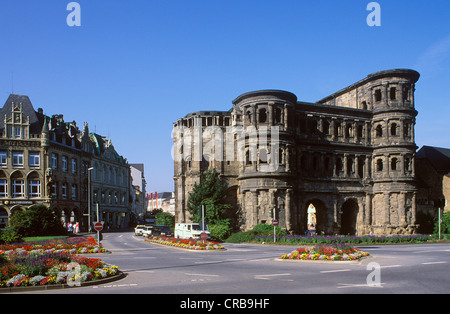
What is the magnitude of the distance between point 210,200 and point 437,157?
129ft

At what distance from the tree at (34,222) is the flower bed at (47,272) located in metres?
28.6

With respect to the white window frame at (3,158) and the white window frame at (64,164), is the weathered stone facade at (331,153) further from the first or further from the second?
the white window frame at (3,158)

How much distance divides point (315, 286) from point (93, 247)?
19855 millimetres

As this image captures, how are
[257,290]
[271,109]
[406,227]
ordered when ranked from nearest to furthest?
[257,290], [271,109], [406,227]

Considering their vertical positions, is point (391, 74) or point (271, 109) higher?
point (391, 74)

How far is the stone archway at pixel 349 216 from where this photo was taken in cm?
5453

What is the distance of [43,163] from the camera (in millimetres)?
56062

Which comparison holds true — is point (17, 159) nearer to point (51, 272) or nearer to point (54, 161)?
point (54, 161)

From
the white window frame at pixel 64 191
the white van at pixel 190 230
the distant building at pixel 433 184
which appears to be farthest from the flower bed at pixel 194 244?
the distant building at pixel 433 184

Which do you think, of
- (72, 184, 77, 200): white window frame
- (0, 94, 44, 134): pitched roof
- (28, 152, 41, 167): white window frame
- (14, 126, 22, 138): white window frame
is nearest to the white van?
(28, 152, 41, 167): white window frame

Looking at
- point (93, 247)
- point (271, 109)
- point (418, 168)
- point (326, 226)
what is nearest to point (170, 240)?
point (93, 247)

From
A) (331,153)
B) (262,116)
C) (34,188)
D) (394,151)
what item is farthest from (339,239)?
(34,188)

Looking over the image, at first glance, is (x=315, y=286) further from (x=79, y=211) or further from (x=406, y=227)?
(x=79, y=211)

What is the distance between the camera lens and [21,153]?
182 feet
